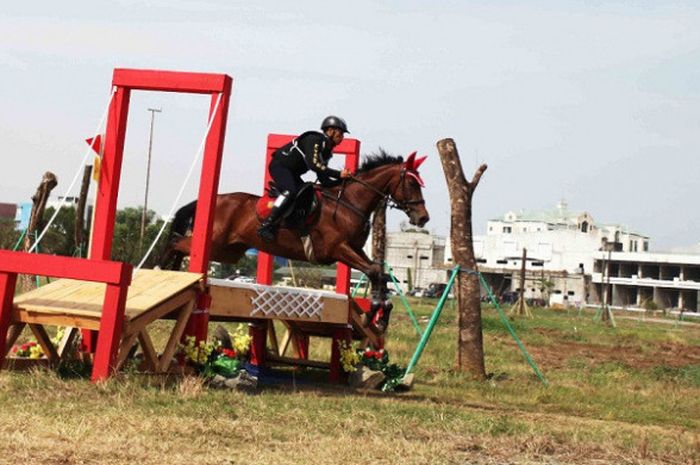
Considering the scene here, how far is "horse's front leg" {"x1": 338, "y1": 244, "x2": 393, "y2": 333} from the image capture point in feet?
40.0

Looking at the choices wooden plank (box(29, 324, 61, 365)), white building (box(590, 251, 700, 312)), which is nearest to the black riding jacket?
wooden plank (box(29, 324, 61, 365))

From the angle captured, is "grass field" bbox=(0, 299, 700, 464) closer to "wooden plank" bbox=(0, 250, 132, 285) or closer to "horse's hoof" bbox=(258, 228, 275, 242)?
"wooden plank" bbox=(0, 250, 132, 285)

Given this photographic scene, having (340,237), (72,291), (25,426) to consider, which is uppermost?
(340,237)

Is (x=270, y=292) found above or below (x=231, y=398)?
above

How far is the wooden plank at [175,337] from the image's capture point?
1043 cm

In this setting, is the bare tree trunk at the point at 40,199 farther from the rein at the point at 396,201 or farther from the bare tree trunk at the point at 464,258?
the rein at the point at 396,201

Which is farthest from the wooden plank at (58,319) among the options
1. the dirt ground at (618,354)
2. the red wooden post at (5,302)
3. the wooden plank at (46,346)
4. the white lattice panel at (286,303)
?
the dirt ground at (618,354)

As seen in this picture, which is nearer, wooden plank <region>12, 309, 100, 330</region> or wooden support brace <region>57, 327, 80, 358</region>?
wooden plank <region>12, 309, 100, 330</region>

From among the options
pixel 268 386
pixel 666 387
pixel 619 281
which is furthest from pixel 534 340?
pixel 619 281

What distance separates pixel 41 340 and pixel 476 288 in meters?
6.81

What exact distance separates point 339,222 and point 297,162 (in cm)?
79

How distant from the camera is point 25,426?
7328 millimetres

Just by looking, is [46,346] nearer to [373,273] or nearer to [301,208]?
[301,208]

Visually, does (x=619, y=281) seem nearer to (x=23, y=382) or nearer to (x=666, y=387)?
(x=666, y=387)
